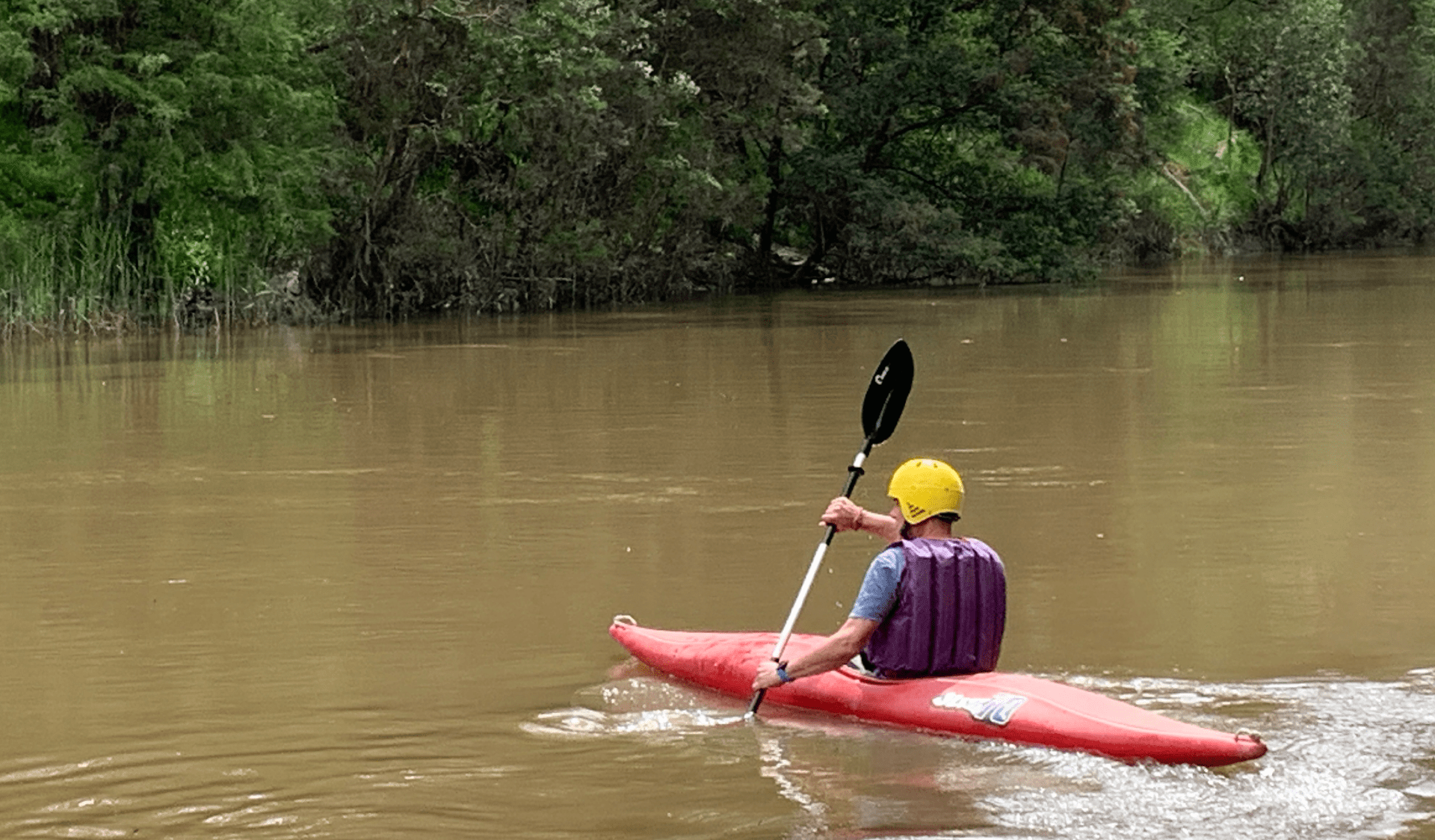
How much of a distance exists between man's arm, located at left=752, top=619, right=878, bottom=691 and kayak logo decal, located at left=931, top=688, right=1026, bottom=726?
34cm

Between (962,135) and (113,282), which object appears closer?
(113,282)

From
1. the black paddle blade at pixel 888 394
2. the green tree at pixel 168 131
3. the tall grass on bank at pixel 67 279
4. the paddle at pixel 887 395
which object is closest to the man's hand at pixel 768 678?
Result: the paddle at pixel 887 395

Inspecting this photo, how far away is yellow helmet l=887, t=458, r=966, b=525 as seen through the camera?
6.69 metres

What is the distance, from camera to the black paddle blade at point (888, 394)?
8.62 meters

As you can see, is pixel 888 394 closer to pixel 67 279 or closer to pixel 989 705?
pixel 989 705

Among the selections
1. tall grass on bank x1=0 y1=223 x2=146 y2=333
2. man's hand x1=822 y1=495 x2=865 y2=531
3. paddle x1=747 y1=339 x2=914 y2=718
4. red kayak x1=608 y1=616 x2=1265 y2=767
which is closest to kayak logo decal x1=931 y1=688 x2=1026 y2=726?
red kayak x1=608 y1=616 x2=1265 y2=767

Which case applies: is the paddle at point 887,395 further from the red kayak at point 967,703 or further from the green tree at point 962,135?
the green tree at point 962,135

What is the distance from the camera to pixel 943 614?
671 cm

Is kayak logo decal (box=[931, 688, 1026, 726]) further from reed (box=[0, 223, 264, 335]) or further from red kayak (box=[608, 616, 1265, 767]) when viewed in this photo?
reed (box=[0, 223, 264, 335])

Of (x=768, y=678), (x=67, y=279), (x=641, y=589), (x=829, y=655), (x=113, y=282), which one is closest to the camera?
(x=829, y=655)

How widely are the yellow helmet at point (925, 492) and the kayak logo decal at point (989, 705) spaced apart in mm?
595

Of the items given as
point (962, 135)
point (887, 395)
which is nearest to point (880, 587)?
point (887, 395)

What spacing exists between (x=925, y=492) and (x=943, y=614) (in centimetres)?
40

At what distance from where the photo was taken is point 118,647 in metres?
7.97
